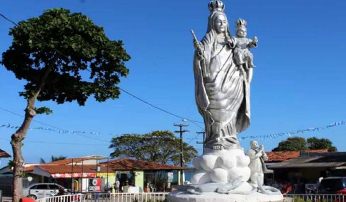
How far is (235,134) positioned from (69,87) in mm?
10430

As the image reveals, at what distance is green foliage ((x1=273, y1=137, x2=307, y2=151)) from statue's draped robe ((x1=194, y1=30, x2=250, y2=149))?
215 ft

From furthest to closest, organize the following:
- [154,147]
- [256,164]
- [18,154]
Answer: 1. [154,147]
2. [18,154]
3. [256,164]

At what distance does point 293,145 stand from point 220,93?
221 feet

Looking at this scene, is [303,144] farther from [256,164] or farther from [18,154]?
[256,164]

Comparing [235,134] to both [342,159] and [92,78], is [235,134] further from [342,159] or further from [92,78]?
[342,159]

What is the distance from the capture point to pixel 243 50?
12516mm

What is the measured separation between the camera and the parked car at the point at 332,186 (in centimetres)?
2638

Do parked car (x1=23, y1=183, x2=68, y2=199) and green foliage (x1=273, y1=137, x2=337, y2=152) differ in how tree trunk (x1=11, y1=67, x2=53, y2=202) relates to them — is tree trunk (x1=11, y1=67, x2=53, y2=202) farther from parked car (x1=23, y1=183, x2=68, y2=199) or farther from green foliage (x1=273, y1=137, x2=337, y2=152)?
green foliage (x1=273, y1=137, x2=337, y2=152)

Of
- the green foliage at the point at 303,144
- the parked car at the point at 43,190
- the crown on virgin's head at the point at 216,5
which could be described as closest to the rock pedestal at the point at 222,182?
the crown on virgin's head at the point at 216,5

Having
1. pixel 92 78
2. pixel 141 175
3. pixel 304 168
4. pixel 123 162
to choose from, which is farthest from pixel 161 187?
pixel 92 78

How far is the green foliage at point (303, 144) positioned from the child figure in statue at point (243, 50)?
64789 mm

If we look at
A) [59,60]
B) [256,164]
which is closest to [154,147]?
[59,60]

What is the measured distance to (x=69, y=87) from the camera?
2111cm

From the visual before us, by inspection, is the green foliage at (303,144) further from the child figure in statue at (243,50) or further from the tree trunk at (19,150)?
the child figure in statue at (243,50)
